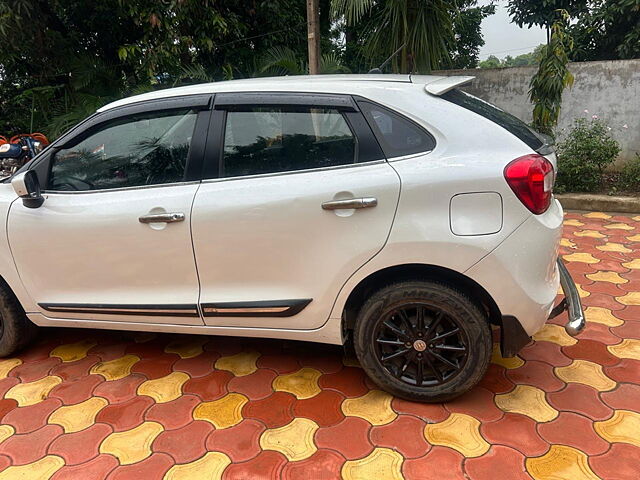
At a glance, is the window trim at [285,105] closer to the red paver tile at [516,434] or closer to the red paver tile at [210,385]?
the red paver tile at [210,385]

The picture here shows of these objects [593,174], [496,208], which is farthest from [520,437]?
[593,174]

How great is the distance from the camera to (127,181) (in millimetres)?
2197

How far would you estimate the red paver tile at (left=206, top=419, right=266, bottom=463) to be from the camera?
182cm

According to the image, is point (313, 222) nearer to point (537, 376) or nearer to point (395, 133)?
point (395, 133)

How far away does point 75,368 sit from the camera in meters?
2.50

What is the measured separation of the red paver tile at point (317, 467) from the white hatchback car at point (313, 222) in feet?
1.40

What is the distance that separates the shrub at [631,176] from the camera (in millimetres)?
5207

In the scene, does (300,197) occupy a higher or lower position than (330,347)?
higher

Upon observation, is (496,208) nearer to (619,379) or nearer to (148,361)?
(619,379)

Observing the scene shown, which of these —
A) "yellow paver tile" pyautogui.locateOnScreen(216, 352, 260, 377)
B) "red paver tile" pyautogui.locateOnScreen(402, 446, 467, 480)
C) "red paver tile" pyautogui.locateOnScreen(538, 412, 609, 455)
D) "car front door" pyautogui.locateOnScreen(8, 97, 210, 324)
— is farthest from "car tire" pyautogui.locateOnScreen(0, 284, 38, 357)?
"red paver tile" pyautogui.locateOnScreen(538, 412, 609, 455)

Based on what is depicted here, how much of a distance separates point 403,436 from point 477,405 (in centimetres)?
41

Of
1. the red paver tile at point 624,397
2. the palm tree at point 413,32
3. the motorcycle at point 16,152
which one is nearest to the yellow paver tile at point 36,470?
the red paver tile at point 624,397

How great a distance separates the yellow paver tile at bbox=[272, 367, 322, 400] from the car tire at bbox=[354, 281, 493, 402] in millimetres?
340

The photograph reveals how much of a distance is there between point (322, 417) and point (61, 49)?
6.79 m
